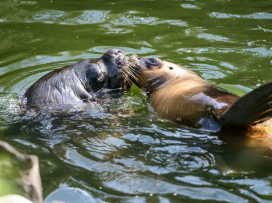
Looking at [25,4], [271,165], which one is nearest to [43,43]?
[25,4]

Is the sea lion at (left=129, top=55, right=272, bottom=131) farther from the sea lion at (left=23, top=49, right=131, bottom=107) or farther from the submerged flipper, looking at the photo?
the sea lion at (left=23, top=49, right=131, bottom=107)

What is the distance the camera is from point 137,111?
205 inches

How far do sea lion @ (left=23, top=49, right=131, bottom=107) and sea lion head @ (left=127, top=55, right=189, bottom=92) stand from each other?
159 mm

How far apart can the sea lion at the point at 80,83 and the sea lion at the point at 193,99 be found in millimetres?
233

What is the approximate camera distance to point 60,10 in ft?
30.6

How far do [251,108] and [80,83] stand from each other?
2542 millimetres

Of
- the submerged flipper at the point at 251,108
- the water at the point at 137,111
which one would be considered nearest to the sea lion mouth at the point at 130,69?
the water at the point at 137,111

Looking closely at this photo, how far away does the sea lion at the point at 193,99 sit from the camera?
3.60 m

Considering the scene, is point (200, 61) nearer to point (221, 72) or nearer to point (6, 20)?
point (221, 72)

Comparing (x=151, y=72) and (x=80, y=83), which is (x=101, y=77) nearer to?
(x=80, y=83)

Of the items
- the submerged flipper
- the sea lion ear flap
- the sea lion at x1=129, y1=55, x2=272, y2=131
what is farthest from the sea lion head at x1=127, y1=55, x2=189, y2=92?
the submerged flipper

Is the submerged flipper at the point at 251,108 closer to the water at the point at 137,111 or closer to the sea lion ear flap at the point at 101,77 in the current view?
the water at the point at 137,111

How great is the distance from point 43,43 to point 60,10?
1.68 m

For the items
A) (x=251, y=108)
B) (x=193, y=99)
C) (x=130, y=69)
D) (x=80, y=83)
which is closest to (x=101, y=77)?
(x=80, y=83)
